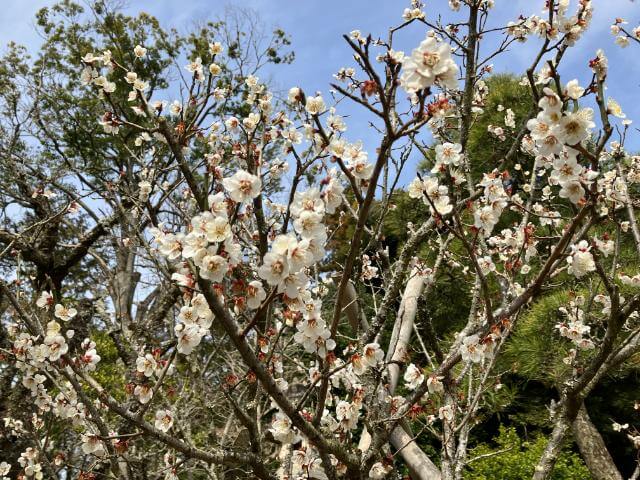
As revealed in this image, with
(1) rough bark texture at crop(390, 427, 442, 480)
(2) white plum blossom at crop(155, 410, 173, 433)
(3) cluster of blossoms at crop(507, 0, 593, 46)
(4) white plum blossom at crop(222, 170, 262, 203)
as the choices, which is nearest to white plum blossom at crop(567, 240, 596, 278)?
(3) cluster of blossoms at crop(507, 0, 593, 46)

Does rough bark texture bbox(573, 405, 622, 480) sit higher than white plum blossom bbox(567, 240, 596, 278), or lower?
lower

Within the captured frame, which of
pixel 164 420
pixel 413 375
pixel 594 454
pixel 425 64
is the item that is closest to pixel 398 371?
pixel 413 375

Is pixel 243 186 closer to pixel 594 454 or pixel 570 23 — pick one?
pixel 570 23

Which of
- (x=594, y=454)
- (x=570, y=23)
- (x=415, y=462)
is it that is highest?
(x=570, y=23)

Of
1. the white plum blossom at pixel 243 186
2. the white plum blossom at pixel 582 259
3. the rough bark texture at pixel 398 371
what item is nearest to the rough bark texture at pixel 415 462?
the rough bark texture at pixel 398 371

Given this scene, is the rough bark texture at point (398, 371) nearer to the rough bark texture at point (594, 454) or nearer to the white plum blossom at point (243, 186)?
the white plum blossom at point (243, 186)

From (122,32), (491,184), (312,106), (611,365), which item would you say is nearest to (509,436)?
(611,365)

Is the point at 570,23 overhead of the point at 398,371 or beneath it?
overhead

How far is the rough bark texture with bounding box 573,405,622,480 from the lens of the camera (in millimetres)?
3684

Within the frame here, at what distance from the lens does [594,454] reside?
384 centimetres

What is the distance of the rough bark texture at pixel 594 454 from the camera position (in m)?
3.68

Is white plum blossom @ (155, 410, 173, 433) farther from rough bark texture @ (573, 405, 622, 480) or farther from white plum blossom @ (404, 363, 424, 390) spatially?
rough bark texture @ (573, 405, 622, 480)

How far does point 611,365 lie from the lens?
2.00 metres

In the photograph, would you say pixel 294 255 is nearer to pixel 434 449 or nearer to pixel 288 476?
pixel 288 476
